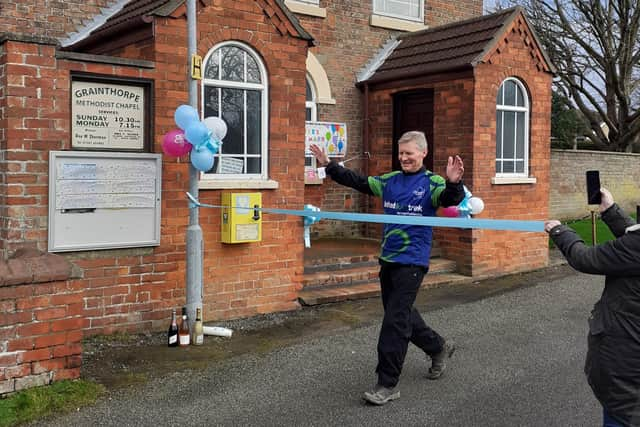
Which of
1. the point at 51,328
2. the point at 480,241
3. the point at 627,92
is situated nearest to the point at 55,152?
the point at 51,328

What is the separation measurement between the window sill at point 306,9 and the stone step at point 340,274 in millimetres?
A: 4421

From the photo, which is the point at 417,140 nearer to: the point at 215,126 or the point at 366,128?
the point at 215,126

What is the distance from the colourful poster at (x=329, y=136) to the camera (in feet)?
37.2

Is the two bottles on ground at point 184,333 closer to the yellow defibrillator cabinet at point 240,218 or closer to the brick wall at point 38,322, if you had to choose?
the yellow defibrillator cabinet at point 240,218

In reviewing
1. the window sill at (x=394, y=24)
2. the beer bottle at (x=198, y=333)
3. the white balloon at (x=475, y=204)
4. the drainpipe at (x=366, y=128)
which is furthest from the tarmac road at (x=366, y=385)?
the window sill at (x=394, y=24)

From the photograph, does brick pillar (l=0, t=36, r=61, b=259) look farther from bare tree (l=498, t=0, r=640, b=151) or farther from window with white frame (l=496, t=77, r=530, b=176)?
bare tree (l=498, t=0, r=640, b=151)

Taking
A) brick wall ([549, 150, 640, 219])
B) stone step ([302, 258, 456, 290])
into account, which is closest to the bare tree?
brick wall ([549, 150, 640, 219])

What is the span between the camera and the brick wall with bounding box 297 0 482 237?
455 inches

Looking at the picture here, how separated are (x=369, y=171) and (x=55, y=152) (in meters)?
6.76

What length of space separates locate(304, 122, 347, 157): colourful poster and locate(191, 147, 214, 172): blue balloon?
16.7 feet

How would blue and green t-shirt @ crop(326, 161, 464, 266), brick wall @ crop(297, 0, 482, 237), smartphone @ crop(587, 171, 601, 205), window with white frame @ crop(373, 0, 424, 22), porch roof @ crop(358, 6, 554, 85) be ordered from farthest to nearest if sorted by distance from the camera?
window with white frame @ crop(373, 0, 424, 22), brick wall @ crop(297, 0, 482, 237), porch roof @ crop(358, 6, 554, 85), blue and green t-shirt @ crop(326, 161, 464, 266), smartphone @ crop(587, 171, 601, 205)

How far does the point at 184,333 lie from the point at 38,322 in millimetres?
1732

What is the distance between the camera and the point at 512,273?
35.2 feet

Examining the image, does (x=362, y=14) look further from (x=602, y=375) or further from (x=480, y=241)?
(x=602, y=375)
